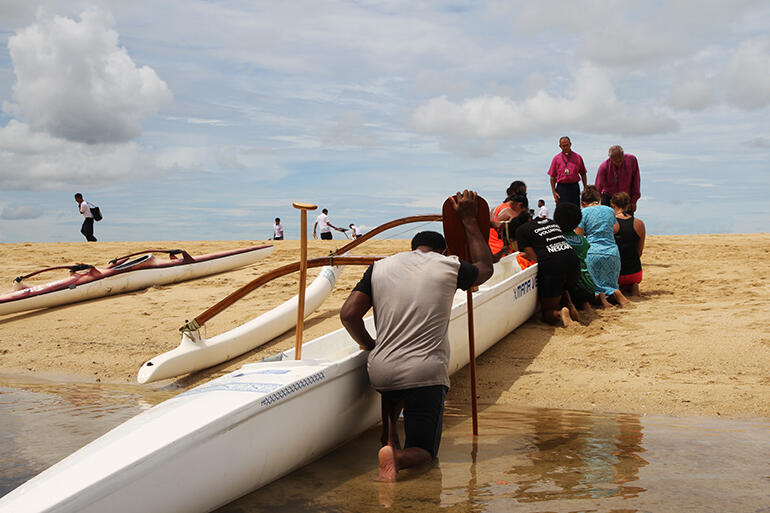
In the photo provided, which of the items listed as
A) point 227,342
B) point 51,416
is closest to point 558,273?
point 227,342

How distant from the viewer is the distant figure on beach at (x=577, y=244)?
22.2ft

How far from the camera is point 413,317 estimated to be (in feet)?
12.0

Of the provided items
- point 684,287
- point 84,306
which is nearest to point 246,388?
point 684,287

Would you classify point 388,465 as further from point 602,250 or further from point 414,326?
point 602,250

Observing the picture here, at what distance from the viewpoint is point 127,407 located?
17.8 feet

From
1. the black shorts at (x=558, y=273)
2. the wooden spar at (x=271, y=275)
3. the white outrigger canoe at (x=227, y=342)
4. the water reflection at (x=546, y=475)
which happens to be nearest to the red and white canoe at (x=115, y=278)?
the white outrigger canoe at (x=227, y=342)

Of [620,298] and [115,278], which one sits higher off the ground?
[115,278]

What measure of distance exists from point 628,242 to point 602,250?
23.9 inches

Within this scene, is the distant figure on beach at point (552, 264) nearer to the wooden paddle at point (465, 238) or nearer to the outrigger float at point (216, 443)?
the wooden paddle at point (465, 238)

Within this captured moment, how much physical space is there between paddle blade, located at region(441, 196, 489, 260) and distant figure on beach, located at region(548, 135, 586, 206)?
205 inches

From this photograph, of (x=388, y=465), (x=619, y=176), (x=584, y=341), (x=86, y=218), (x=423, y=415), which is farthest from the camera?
(x=86, y=218)

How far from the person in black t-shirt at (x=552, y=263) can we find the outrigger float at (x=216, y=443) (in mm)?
2835

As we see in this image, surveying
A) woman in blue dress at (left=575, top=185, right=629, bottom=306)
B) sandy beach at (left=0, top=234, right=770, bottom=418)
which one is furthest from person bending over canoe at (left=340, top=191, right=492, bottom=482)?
woman in blue dress at (left=575, top=185, right=629, bottom=306)

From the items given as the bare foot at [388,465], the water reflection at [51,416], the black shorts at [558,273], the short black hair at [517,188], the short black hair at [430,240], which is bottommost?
the water reflection at [51,416]
